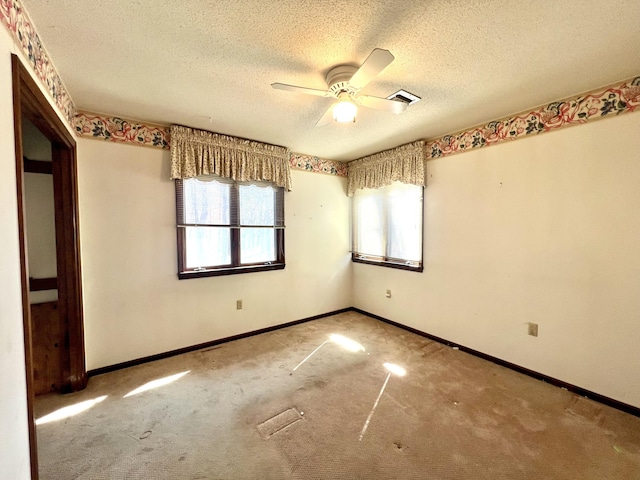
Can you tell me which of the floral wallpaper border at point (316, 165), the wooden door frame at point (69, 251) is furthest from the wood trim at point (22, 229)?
the floral wallpaper border at point (316, 165)

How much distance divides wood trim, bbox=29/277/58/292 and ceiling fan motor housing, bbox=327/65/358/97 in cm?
266

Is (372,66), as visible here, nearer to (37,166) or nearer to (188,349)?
(37,166)

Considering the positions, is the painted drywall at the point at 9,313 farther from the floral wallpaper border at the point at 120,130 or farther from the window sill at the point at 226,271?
the window sill at the point at 226,271

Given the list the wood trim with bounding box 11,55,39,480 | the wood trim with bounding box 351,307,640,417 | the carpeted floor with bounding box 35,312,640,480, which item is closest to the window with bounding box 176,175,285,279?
the carpeted floor with bounding box 35,312,640,480

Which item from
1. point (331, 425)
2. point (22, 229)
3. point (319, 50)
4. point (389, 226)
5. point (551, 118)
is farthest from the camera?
point (389, 226)

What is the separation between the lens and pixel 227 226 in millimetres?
3236

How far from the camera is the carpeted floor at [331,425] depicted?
5.09ft

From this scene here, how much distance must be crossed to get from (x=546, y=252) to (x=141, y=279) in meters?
3.77

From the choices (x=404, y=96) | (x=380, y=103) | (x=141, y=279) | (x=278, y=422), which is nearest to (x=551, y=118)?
(x=404, y=96)

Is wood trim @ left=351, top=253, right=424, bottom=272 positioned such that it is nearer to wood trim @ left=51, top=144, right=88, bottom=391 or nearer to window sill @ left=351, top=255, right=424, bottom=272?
window sill @ left=351, top=255, right=424, bottom=272

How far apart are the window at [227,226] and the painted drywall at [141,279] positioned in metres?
0.10

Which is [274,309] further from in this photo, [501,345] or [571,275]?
[571,275]

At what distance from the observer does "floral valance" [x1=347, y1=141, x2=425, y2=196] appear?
10.7 ft

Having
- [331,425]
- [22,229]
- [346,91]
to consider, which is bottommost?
[331,425]
